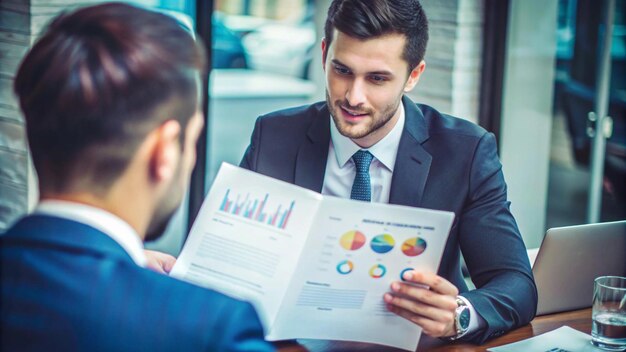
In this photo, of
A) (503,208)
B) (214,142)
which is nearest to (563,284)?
(503,208)

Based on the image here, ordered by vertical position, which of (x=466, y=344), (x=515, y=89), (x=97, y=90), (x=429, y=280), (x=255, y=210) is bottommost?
(x=515, y=89)

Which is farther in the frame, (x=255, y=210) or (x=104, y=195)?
(x=255, y=210)

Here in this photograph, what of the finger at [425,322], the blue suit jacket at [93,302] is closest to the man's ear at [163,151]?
the blue suit jacket at [93,302]

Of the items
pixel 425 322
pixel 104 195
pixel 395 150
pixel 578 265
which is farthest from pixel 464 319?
pixel 104 195

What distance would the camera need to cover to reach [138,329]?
3.24ft

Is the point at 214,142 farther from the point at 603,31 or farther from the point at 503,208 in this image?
the point at 503,208

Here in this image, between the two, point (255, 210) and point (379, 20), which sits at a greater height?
point (379, 20)

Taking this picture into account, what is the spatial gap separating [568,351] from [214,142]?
4.72 meters

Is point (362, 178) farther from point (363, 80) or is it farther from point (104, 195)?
point (104, 195)

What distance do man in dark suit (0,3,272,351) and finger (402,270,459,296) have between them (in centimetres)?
63

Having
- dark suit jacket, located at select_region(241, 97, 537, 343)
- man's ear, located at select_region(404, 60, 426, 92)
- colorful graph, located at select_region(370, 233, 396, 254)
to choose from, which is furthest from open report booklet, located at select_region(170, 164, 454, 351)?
man's ear, located at select_region(404, 60, 426, 92)

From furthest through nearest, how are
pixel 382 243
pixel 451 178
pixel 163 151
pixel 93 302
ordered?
pixel 451 178 → pixel 382 243 → pixel 163 151 → pixel 93 302

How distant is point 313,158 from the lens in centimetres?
233

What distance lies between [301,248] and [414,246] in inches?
8.6
